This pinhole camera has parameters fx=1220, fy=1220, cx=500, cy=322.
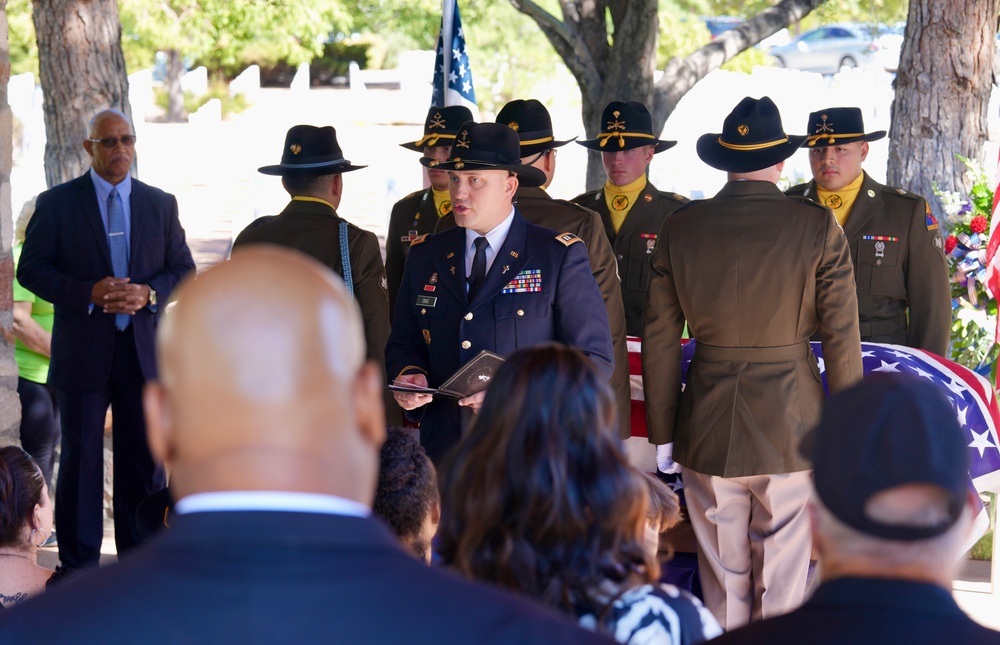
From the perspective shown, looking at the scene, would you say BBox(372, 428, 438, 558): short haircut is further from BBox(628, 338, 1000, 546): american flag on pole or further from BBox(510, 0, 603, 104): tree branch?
BBox(510, 0, 603, 104): tree branch

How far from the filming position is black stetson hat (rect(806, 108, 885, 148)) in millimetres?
5273

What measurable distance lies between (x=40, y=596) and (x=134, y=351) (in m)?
3.97

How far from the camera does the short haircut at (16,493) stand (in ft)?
10.3

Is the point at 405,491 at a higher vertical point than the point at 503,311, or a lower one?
lower

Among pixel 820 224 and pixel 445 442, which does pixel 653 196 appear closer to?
pixel 820 224

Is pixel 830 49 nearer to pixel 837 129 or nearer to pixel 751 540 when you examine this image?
Result: pixel 837 129

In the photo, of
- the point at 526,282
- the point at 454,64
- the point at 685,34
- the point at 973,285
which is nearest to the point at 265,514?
the point at 526,282

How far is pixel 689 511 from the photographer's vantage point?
4.39m

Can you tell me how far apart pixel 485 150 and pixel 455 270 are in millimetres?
406

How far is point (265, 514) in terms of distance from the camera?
42.6 inches

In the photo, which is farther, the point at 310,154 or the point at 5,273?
the point at 310,154

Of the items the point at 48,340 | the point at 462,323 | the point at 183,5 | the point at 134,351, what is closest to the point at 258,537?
the point at 462,323

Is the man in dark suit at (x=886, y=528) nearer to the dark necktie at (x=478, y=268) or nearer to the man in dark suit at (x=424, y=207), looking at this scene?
the dark necktie at (x=478, y=268)

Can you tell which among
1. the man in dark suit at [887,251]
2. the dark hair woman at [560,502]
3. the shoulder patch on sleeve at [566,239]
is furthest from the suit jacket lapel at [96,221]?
the dark hair woman at [560,502]
